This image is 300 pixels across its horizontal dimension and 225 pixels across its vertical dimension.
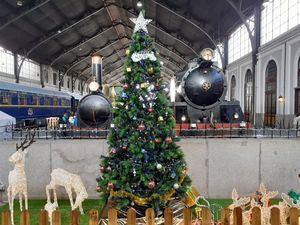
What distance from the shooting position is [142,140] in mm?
5445

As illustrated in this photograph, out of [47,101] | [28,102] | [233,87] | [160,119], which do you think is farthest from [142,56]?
[233,87]

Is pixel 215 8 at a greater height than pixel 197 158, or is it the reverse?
pixel 215 8

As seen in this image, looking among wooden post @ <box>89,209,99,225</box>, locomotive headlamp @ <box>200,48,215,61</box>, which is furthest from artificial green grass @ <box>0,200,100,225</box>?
locomotive headlamp @ <box>200,48,215,61</box>

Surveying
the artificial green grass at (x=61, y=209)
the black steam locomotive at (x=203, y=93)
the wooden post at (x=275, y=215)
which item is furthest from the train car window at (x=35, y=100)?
the wooden post at (x=275, y=215)

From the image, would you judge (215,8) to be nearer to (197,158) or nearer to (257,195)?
(197,158)

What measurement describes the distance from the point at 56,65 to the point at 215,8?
2477cm

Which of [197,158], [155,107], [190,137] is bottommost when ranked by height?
[197,158]

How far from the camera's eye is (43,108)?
24625 millimetres

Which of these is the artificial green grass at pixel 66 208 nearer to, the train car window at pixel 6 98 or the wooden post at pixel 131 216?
the wooden post at pixel 131 216

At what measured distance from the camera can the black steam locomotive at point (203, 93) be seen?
953 cm

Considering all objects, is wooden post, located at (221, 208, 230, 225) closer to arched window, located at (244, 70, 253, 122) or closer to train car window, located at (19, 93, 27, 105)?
train car window, located at (19, 93, 27, 105)

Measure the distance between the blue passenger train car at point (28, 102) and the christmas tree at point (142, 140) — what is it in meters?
13.7

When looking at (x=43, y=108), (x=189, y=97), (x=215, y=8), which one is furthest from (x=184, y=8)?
(x=189, y=97)

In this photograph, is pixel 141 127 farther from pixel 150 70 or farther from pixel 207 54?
pixel 207 54
